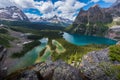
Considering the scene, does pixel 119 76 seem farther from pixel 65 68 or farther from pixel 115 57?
pixel 65 68

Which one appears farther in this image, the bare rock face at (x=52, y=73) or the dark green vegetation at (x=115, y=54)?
the dark green vegetation at (x=115, y=54)

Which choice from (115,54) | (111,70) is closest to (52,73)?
(111,70)

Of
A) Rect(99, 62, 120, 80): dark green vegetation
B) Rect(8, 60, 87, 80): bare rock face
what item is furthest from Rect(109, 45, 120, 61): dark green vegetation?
Rect(8, 60, 87, 80): bare rock face

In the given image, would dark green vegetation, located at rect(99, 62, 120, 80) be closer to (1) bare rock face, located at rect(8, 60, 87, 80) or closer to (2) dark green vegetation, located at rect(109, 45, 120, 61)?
(2) dark green vegetation, located at rect(109, 45, 120, 61)

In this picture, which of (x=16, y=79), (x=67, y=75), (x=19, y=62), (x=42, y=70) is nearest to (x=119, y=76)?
(x=67, y=75)

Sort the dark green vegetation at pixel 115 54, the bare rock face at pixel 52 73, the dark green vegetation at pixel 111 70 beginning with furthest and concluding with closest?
the dark green vegetation at pixel 115 54
the dark green vegetation at pixel 111 70
the bare rock face at pixel 52 73

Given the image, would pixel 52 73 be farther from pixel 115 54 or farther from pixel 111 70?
pixel 115 54

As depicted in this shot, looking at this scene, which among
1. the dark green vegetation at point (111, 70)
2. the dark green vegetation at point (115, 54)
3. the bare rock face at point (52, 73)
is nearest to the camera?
the bare rock face at point (52, 73)

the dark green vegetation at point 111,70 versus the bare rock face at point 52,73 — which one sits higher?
the bare rock face at point 52,73

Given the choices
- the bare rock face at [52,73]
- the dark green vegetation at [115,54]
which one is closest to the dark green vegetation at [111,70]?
the dark green vegetation at [115,54]

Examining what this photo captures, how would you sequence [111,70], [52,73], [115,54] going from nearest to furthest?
[52,73] → [111,70] → [115,54]

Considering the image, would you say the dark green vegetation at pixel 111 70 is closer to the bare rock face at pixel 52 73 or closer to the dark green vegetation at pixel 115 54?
the dark green vegetation at pixel 115 54
